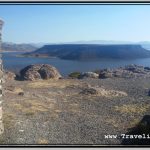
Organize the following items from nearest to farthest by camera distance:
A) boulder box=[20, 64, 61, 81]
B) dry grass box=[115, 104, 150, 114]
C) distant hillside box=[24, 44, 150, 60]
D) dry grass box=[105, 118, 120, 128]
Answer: dry grass box=[105, 118, 120, 128]
dry grass box=[115, 104, 150, 114]
distant hillside box=[24, 44, 150, 60]
boulder box=[20, 64, 61, 81]

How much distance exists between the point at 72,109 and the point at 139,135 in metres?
1.79

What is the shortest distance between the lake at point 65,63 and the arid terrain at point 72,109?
0.31 metres

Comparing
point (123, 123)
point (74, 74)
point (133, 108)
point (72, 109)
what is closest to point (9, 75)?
point (74, 74)

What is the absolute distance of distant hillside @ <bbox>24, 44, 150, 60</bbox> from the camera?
1353 centimetres

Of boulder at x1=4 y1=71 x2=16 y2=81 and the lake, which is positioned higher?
the lake

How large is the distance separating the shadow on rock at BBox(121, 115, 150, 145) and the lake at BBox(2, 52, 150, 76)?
1.57m

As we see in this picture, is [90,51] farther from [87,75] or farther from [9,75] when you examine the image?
[9,75]

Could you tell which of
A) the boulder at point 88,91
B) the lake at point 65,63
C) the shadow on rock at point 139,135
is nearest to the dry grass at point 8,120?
the lake at point 65,63

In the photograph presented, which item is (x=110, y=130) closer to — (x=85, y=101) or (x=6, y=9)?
(x=85, y=101)

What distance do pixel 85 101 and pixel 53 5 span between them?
2.53 metres

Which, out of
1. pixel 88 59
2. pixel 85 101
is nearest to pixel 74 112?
pixel 85 101

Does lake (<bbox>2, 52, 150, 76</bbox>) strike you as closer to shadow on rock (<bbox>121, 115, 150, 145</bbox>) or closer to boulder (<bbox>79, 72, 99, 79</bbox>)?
boulder (<bbox>79, 72, 99, 79</bbox>)

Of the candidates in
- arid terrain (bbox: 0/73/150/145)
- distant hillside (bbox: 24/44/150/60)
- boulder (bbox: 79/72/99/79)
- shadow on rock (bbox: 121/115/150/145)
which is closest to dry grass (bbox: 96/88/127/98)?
arid terrain (bbox: 0/73/150/145)

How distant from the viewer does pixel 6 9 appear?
1321 cm
